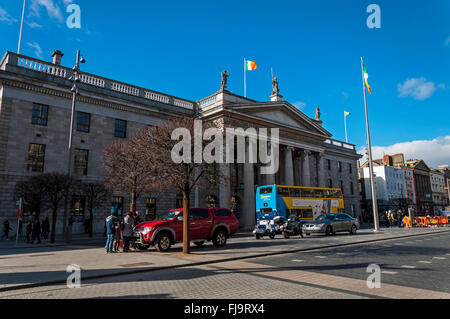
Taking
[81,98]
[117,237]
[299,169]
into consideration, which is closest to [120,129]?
[81,98]

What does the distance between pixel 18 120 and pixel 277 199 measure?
21.8 meters

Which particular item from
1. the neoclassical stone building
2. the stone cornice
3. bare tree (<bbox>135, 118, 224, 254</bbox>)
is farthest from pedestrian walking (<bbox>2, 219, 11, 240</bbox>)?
bare tree (<bbox>135, 118, 224, 254</bbox>)

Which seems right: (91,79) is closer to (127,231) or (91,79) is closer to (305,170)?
(127,231)

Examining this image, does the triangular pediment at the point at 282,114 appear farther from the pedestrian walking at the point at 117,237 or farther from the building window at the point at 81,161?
the pedestrian walking at the point at 117,237

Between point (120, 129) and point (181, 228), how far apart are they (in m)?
18.2

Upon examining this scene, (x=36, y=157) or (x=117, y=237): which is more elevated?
(x=36, y=157)

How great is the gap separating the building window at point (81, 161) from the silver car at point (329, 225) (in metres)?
19.6

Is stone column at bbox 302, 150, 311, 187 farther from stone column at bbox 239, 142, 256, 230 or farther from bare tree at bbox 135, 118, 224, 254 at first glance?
bare tree at bbox 135, 118, 224, 254

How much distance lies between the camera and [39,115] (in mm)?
25469

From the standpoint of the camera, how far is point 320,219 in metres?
24.0

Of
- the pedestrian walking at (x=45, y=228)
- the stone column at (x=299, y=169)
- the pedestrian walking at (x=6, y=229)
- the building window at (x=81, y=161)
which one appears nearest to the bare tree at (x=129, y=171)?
the building window at (x=81, y=161)

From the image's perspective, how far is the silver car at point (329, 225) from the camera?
23.0m
